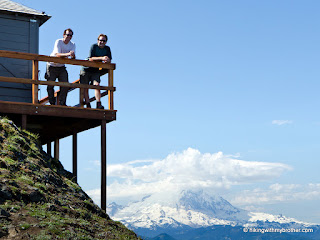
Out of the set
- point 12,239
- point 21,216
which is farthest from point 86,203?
point 12,239

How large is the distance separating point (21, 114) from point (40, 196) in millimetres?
4239

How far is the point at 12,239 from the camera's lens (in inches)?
434

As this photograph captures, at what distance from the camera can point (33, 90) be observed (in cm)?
1684

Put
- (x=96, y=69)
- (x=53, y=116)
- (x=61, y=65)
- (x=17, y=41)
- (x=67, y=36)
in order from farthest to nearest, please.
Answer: (x=17, y=41)
(x=96, y=69)
(x=61, y=65)
(x=53, y=116)
(x=67, y=36)

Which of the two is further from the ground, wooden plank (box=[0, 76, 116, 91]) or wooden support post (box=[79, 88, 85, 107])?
wooden plank (box=[0, 76, 116, 91])

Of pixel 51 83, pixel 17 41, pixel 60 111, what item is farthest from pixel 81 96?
pixel 17 41

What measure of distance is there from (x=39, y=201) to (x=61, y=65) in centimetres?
563

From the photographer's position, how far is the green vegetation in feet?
38.5

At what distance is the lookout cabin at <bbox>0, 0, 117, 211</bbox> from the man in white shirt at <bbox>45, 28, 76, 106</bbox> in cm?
25

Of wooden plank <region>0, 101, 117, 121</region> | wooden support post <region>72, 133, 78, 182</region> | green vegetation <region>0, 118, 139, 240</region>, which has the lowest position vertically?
green vegetation <region>0, 118, 139, 240</region>

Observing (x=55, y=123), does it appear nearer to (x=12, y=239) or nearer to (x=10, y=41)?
(x=10, y=41)

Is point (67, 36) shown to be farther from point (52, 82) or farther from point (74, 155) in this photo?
point (74, 155)

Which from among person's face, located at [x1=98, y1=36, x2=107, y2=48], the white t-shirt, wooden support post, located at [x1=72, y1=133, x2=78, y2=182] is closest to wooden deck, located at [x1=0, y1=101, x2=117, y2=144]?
wooden support post, located at [x1=72, y1=133, x2=78, y2=182]

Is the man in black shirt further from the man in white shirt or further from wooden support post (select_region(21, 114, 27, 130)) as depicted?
wooden support post (select_region(21, 114, 27, 130))
